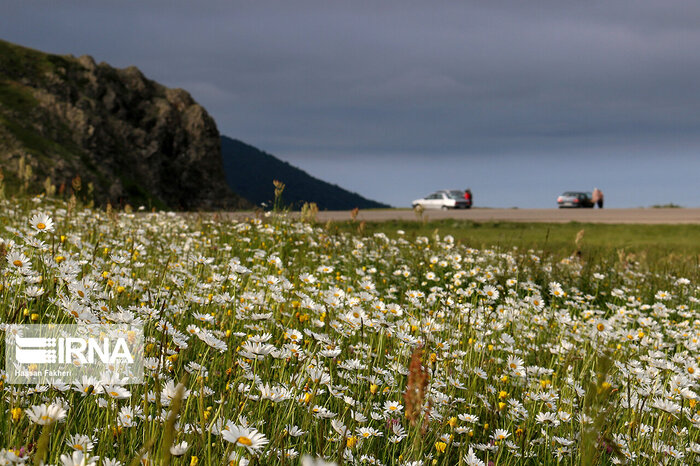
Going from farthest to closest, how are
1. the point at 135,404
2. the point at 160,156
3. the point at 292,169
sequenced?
the point at 292,169, the point at 160,156, the point at 135,404

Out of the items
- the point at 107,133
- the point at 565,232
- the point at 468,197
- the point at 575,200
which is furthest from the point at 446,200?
the point at 107,133

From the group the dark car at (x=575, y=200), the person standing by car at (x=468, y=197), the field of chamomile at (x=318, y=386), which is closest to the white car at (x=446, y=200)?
the person standing by car at (x=468, y=197)

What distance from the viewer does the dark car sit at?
128 feet

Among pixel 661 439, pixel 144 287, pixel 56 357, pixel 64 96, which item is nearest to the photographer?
pixel 56 357

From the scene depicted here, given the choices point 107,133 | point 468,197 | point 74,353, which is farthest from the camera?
point 468,197

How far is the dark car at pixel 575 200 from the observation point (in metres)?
39.1

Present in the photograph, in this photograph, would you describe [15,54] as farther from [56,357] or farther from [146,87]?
[56,357]

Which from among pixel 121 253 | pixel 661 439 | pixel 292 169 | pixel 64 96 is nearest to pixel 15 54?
pixel 64 96

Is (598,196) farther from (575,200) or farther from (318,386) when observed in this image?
(318,386)

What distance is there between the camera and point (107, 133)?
1304 inches

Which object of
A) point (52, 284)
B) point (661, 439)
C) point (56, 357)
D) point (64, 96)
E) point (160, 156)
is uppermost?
point (64, 96)

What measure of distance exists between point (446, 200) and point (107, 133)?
24390mm

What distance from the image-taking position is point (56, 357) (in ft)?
9.00

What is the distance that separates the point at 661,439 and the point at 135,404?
2988 mm
